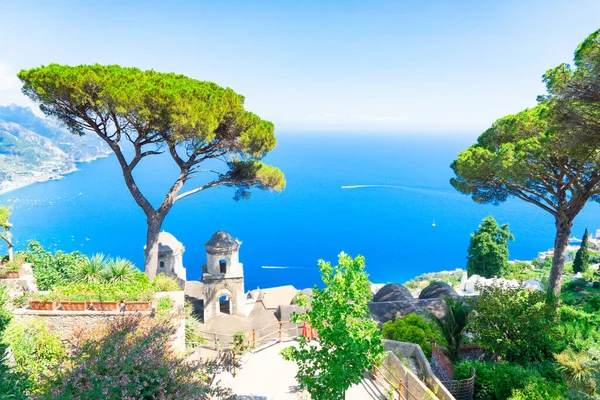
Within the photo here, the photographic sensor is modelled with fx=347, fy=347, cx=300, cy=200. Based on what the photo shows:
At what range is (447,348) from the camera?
10.4 m

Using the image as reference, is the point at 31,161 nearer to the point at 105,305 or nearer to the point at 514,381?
the point at 105,305

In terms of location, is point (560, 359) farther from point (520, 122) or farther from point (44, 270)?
point (44, 270)

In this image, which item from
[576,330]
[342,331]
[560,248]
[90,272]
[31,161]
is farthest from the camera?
[31,161]

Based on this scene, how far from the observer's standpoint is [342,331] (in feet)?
19.7

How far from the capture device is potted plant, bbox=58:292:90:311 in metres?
8.77

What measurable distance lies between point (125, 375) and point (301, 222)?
272 ft

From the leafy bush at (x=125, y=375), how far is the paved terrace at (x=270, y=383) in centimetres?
284

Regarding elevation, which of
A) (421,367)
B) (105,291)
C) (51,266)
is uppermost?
(51,266)

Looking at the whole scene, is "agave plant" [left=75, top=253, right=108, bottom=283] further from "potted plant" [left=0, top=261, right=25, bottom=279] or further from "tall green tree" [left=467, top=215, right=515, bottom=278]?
"tall green tree" [left=467, top=215, right=515, bottom=278]

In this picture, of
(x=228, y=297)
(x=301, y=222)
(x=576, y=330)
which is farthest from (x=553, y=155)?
(x=301, y=222)

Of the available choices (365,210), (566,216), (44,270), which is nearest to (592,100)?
(566,216)

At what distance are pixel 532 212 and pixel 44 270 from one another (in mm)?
116036

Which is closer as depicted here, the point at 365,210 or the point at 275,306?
the point at 275,306

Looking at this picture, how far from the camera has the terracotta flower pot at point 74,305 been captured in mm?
8766
